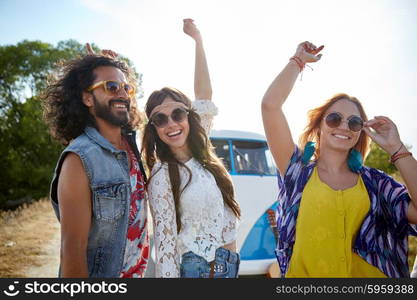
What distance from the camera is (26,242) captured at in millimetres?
7695

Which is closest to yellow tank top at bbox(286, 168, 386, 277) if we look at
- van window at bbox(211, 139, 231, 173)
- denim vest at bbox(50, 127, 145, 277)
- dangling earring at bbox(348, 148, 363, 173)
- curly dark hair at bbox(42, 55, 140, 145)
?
dangling earring at bbox(348, 148, 363, 173)

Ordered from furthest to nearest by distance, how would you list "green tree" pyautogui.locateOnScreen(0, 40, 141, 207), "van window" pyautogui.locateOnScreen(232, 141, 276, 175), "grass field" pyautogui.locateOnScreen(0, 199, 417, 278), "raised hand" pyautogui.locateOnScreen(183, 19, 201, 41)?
"green tree" pyautogui.locateOnScreen(0, 40, 141, 207) → "grass field" pyautogui.locateOnScreen(0, 199, 417, 278) → "van window" pyautogui.locateOnScreen(232, 141, 276, 175) → "raised hand" pyautogui.locateOnScreen(183, 19, 201, 41)

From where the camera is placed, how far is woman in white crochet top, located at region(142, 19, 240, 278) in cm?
201

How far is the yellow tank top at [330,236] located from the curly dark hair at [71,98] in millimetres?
1620

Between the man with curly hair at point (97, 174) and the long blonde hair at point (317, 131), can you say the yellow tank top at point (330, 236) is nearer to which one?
the long blonde hair at point (317, 131)

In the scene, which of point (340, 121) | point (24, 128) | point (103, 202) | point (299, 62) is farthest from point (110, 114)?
point (24, 128)

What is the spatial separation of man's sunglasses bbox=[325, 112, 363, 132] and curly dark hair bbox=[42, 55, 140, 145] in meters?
1.57

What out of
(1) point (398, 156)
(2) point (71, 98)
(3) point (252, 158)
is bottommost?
(1) point (398, 156)

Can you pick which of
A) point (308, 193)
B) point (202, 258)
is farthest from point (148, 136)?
point (308, 193)

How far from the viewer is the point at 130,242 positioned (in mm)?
2143

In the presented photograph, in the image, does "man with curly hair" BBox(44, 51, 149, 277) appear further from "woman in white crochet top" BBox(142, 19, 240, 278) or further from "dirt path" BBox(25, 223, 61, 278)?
"dirt path" BBox(25, 223, 61, 278)

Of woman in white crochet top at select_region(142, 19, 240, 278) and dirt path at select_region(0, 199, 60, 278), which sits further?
dirt path at select_region(0, 199, 60, 278)

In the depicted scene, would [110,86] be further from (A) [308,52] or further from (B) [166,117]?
(A) [308,52]

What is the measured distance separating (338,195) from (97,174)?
1577mm
